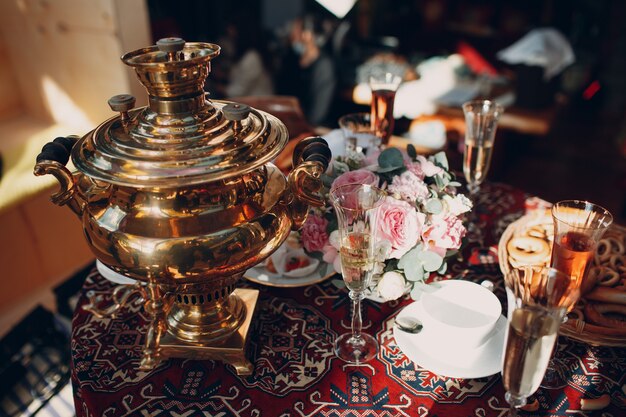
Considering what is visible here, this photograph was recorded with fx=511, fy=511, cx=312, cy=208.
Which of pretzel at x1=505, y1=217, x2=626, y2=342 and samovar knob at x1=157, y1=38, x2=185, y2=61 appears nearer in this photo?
samovar knob at x1=157, y1=38, x2=185, y2=61

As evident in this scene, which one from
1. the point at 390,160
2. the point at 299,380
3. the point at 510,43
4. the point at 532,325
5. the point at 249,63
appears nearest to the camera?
the point at 532,325

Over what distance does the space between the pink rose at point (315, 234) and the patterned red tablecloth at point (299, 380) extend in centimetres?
17

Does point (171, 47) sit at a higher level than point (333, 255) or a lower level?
higher

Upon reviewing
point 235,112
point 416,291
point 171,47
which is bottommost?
point 416,291

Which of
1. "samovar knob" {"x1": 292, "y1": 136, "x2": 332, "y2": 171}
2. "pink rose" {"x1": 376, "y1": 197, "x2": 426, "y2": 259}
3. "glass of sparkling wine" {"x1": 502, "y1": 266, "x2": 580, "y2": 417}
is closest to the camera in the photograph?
"glass of sparkling wine" {"x1": 502, "y1": 266, "x2": 580, "y2": 417}

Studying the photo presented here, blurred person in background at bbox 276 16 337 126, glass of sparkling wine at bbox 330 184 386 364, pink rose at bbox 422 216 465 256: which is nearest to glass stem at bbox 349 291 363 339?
glass of sparkling wine at bbox 330 184 386 364

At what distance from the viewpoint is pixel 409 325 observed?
45.5 inches

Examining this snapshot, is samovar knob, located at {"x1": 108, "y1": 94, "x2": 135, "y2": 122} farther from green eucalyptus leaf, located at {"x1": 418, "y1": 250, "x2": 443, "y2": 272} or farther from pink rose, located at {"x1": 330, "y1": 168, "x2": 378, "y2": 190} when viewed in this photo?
green eucalyptus leaf, located at {"x1": 418, "y1": 250, "x2": 443, "y2": 272}

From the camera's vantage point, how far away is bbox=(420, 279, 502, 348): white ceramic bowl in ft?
3.44

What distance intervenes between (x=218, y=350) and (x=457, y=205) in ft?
2.13

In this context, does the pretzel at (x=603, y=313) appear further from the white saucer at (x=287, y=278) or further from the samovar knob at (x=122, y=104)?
the samovar knob at (x=122, y=104)

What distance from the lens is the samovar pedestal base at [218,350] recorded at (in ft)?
3.60

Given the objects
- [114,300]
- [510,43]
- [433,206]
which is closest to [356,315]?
[433,206]

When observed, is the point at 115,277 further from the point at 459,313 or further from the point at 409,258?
the point at 459,313
